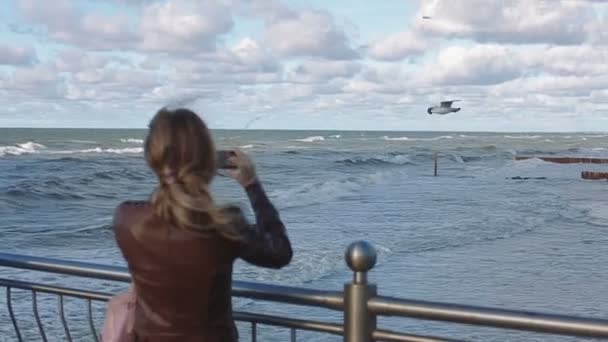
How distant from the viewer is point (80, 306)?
11539mm

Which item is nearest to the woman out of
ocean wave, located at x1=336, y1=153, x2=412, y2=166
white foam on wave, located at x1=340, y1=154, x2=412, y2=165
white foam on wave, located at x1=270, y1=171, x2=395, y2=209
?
white foam on wave, located at x1=270, y1=171, x2=395, y2=209

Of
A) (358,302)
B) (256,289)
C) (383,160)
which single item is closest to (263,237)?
(358,302)

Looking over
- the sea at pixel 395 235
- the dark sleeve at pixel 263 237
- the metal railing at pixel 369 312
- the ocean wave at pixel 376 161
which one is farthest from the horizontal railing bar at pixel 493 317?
the ocean wave at pixel 376 161

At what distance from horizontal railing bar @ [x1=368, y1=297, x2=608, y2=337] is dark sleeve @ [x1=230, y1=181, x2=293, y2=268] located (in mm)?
550

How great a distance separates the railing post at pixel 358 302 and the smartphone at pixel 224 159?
2.06 ft

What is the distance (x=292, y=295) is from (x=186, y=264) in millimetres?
763

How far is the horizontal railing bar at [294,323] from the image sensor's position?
3.34 metres

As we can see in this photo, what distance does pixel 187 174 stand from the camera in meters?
2.59

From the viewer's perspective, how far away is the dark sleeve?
2658 mm

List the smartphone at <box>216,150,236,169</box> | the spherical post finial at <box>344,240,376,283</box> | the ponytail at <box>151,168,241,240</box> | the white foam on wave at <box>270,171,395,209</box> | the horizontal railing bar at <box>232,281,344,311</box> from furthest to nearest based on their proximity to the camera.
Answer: the white foam on wave at <box>270,171,395,209</box> < the horizontal railing bar at <box>232,281,344,311</box> < the spherical post finial at <box>344,240,376,283</box> < the smartphone at <box>216,150,236,169</box> < the ponytail at <box>151,168,241,240</box>

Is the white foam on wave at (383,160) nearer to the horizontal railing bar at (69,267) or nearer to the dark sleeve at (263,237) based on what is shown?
the horizontal railing bar at (69,267)

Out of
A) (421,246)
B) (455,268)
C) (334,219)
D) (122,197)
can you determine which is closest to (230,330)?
(455,268)

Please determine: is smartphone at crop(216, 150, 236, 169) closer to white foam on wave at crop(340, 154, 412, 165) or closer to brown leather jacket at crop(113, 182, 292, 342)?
brown leather jacket at crop(113, 182, 292, 342)

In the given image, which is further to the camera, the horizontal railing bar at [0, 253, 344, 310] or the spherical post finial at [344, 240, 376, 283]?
the horizontal railing bar at [0, 253, 344, 310]
